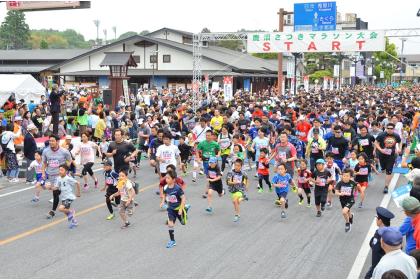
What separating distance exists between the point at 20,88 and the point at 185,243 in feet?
70.5

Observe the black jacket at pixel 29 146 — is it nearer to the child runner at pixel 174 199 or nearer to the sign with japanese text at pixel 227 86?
the child runner at pixel 174 199

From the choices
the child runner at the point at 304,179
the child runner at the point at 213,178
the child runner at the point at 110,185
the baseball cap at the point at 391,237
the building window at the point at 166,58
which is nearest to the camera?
the baseball cap at the point at 391,237

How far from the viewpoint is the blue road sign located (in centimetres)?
3278

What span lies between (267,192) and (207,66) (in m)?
37.2

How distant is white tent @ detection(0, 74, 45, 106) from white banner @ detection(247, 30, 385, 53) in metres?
12.7

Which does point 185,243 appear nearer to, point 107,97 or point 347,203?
point 347,203

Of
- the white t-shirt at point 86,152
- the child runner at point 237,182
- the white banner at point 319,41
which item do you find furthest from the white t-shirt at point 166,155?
the white banner at point 319,41

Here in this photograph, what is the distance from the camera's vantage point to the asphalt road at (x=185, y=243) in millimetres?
8031

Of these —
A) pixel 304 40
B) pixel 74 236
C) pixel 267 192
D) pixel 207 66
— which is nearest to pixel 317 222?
pixel 267 192

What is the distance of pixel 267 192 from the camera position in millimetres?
14172

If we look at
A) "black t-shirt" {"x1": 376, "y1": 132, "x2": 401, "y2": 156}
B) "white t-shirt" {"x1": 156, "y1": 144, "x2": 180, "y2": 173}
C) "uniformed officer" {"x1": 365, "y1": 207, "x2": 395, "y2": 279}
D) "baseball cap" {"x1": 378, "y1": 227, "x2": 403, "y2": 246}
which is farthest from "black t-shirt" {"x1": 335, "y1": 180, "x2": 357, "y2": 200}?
"baseball cap" {"x1": 378, "y1": 227, "x2": 403, "y2": 246}

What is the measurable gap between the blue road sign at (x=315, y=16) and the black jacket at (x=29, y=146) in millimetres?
Result: 22697

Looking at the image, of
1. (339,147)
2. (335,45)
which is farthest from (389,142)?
(335,45)

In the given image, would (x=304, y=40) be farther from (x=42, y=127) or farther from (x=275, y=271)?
(x=275, y=271)
